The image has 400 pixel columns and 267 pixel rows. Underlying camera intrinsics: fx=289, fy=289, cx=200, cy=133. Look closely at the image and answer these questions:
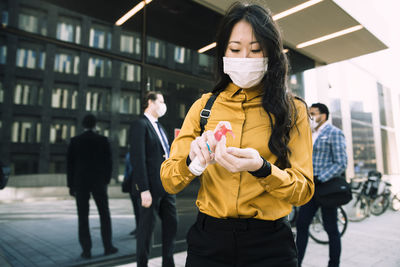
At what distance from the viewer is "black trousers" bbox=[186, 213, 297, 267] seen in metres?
1.18

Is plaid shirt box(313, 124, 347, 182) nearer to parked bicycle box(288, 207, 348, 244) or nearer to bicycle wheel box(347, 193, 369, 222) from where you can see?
parked bicycle box(288, 207, 348, 244)

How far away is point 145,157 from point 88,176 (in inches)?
46.2

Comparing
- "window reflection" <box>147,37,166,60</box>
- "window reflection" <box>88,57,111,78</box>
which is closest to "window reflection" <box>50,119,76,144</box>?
"window reflection" <box>88,57,111,78</box>

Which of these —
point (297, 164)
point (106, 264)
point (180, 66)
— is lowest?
point (106, 264)

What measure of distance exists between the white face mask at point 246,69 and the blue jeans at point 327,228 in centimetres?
261

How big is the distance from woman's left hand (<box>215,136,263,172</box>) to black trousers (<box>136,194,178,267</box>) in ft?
7.25

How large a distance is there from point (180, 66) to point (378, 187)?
710 cm

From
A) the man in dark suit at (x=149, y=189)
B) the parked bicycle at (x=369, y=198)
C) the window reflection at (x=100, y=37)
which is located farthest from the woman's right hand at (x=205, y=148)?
the parked bicycle at (x=369, y=198)

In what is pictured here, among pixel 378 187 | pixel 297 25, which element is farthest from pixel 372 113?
pixel 297 25

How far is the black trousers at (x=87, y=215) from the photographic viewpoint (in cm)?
379

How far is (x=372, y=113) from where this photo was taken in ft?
38.6

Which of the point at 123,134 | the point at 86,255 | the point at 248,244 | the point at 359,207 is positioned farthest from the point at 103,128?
the point at 359,207

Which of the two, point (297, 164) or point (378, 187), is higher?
point (297, 164)

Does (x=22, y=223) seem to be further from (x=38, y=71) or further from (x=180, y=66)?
(x=180, y=66)
